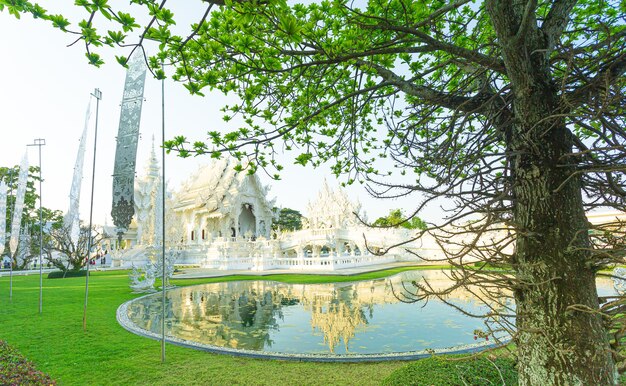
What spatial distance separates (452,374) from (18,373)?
5.63 m

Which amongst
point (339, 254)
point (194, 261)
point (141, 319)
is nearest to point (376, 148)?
point (141, 319)

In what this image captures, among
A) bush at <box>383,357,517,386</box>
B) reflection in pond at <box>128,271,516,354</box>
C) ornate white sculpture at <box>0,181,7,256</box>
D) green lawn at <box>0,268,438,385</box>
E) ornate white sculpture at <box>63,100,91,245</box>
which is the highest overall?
ornate white sculpture at <box>63,100,91,245</box>

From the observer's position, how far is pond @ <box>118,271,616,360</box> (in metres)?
6.43

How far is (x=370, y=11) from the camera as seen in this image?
373 centimetres

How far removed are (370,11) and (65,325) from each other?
A: 32.5 feet

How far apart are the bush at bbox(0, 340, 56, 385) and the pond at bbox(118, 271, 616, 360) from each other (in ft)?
7.65

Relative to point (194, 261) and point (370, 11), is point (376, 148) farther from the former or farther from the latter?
point (194, 261)

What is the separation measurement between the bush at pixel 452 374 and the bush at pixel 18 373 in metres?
4.46

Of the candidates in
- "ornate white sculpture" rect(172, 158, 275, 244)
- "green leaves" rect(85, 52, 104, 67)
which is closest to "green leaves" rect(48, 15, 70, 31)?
"green leaves" rect(85, 52, 104, 67)

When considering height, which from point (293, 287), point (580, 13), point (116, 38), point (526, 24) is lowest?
point (293, 287)

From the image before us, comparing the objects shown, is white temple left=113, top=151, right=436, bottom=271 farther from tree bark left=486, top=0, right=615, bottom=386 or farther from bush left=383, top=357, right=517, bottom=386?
tree bark left=486, top=0, right=615, bottom=386

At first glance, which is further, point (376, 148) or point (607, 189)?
point (376, 148)

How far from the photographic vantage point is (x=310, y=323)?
849 cm

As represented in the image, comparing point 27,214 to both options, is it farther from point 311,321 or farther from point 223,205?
point 311,321
